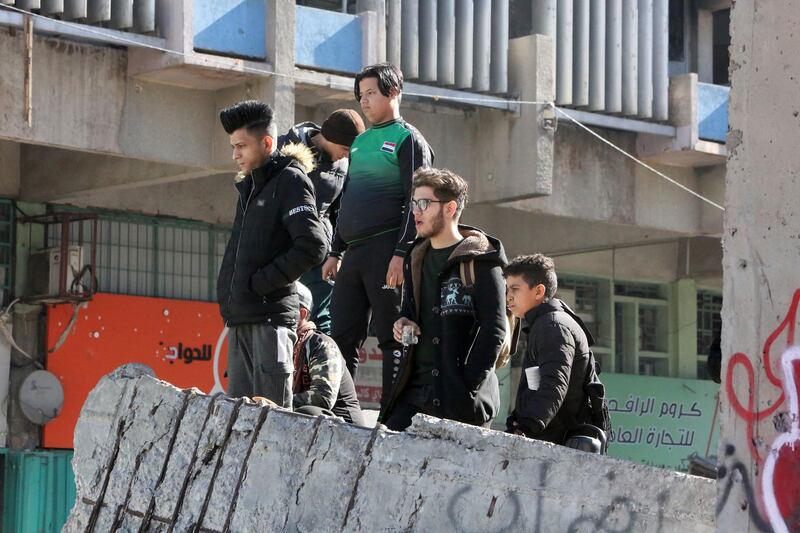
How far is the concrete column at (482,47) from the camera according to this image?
14.6 meters

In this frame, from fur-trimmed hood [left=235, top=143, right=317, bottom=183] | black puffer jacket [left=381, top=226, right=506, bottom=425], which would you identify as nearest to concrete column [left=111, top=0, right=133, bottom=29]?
fur-trimmed hood [left=235, top=143, right=317, bottom=183]

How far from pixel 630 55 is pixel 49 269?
624 centimetres

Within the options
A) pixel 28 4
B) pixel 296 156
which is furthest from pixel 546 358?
pixel 28 4

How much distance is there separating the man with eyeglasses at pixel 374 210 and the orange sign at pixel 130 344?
731 cm

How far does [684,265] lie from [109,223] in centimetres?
816

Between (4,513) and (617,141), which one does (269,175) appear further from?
(617,141)

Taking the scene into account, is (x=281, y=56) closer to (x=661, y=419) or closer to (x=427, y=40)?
(x=427, y=40)

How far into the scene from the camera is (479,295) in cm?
615

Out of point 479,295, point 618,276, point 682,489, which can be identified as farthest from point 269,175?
point 618,276

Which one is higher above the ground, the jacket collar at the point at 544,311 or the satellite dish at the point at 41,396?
the jacket collar at the point at 544,311

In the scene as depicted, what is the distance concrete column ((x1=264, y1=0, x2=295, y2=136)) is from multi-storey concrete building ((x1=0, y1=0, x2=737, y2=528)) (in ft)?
0.05

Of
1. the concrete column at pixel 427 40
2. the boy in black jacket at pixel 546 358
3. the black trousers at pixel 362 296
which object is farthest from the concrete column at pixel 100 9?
the boy in black jacket at pixel 546 358

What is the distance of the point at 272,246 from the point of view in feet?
22.6

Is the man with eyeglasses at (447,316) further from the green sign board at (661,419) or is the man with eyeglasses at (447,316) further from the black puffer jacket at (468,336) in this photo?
the green sign board at (661,419)
